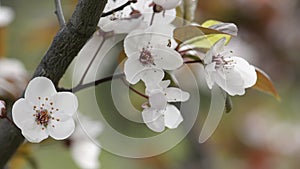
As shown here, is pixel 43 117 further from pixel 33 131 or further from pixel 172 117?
pixel 172 117

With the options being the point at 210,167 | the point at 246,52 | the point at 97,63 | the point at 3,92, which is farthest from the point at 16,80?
the point at 246,52

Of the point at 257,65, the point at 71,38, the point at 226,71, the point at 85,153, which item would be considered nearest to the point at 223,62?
the point at 226,71

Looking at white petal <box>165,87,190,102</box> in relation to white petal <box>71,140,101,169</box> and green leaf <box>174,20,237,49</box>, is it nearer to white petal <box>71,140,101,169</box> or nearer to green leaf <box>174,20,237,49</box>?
green leaf <box>174,20,237,49</box>

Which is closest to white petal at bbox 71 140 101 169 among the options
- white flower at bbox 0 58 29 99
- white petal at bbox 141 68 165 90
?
white flower at bbox 0 58 29 99

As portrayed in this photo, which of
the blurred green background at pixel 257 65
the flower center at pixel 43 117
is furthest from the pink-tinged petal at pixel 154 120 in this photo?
the blurred green background at pixel 257 65

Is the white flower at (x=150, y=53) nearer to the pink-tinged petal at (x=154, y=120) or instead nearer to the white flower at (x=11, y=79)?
the pink-tinged petal at (x=154, y=120)
